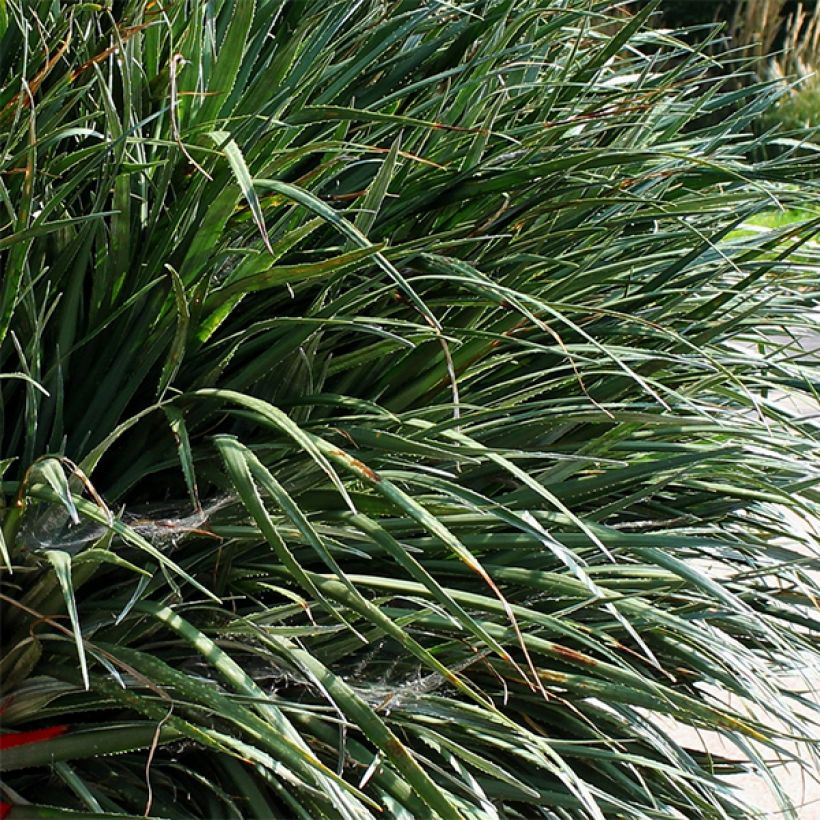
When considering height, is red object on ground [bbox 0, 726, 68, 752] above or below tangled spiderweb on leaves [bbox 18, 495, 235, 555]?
below

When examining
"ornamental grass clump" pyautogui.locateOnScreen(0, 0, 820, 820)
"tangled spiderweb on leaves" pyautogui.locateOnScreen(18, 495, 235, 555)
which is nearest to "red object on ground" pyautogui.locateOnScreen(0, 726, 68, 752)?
"ornamental grass clump" pyautogui.locateOnScreen(0, 0, 820, 820)

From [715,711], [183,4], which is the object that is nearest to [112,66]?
[183,4]

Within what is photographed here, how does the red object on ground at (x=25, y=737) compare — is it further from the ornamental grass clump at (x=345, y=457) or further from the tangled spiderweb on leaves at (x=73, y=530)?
the tangled spiderweb on leaves at (x=73, y=530)

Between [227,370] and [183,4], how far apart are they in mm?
569

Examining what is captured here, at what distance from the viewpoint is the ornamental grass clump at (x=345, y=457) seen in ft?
4.73

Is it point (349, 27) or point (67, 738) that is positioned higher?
point (349, 27)

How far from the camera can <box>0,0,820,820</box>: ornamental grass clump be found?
56.7 inches

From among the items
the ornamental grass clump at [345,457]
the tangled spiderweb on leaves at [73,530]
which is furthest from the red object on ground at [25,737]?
the tangled spiderweb on leaves at [73,530]

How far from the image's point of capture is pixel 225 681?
1561 mm

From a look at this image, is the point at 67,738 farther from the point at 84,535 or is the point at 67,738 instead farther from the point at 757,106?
the point at 757,106

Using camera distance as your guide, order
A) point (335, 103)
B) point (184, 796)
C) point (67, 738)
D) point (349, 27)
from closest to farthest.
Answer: point (67, 738) < point (184, 796) < point (335, 103) < point (349, 27)

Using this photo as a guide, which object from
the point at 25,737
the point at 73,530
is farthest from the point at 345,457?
the point at 25,737

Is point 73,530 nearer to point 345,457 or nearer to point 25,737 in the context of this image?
point 25,737

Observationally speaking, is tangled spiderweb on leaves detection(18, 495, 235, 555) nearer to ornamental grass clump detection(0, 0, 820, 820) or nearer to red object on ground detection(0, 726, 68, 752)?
ornamental grass clump detection(0, 0, 820, 820)
